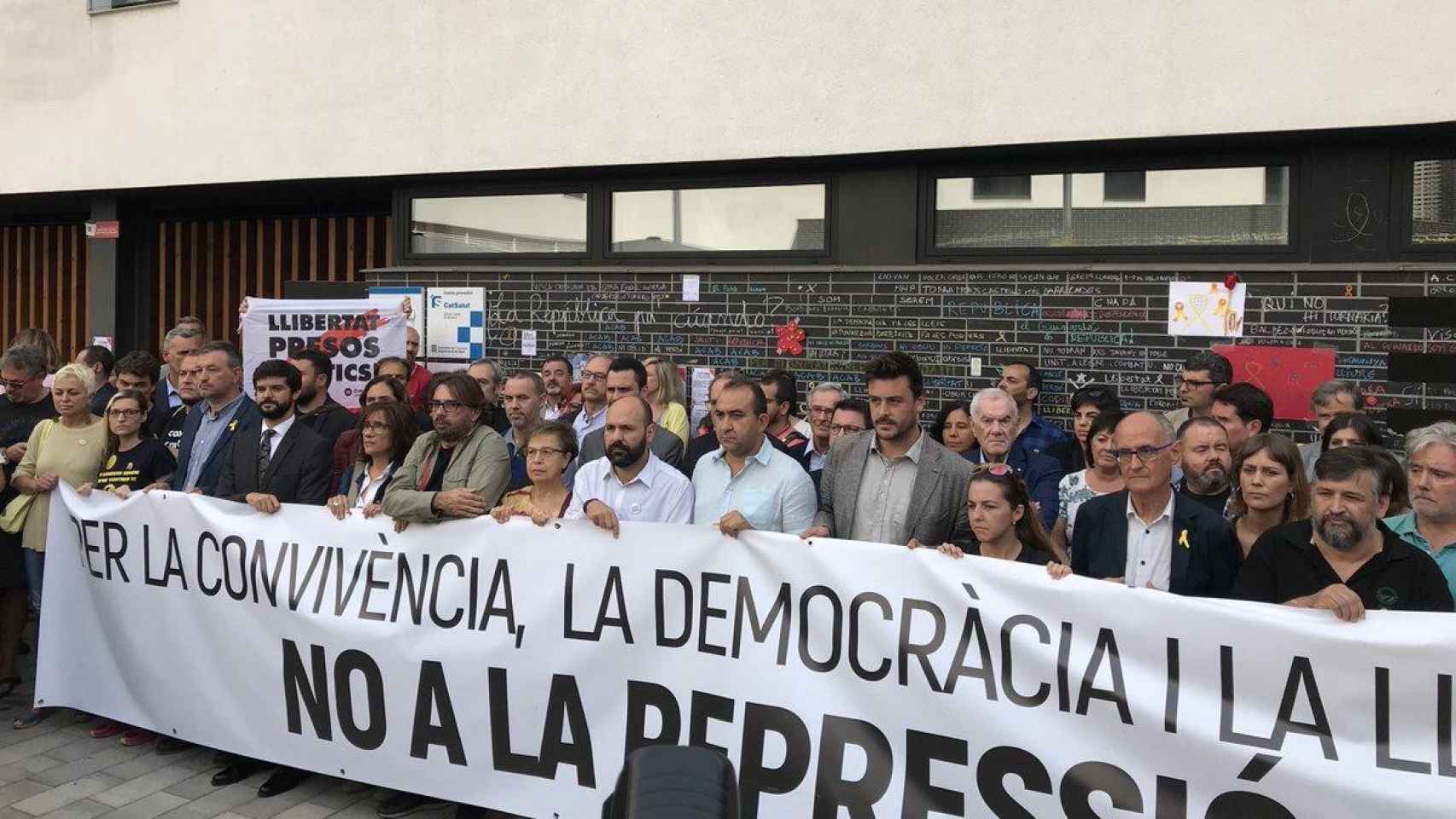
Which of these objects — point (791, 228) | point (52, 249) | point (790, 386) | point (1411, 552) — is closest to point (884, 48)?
point (791, 228)

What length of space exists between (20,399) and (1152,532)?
20.3 feet

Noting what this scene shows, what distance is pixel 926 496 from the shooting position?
15.9 feet

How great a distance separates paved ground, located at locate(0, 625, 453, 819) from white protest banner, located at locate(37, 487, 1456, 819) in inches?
6.5

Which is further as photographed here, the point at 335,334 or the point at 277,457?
the point at 335,334

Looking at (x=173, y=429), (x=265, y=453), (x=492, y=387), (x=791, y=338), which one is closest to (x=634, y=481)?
(x=265, y=453)

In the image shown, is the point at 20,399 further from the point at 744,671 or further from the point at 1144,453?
the point at 1144,453

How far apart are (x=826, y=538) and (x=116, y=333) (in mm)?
12541

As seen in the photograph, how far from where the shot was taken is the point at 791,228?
978 centimetres

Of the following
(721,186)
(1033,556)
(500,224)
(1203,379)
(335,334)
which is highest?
(721,186)

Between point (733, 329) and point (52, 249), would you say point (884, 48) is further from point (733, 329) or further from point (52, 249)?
point (52, 249)

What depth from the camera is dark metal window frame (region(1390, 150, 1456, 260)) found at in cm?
781

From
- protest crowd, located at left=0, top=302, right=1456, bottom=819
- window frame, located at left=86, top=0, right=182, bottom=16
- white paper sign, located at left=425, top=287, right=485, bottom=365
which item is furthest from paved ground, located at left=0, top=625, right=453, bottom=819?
window frame, located at left=86, top=0, right=182, bottom=16

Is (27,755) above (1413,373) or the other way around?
the other way around

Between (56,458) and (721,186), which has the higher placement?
(721,186)
